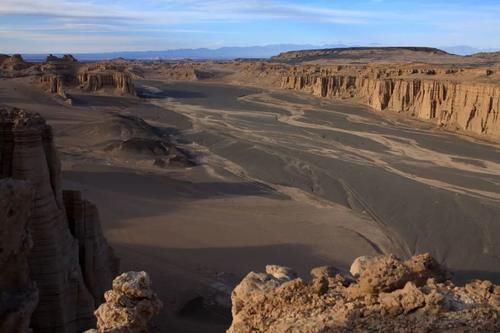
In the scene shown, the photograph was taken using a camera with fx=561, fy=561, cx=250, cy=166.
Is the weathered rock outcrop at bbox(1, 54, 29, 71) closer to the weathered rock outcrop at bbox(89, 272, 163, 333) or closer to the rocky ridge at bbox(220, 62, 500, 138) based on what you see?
the rocky ridge at bbox(220, 62, 500, 138)

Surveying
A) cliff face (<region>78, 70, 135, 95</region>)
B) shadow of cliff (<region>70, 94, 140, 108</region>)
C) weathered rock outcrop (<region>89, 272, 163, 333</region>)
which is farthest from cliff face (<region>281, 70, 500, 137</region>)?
weathered rock outcrop (<region>89, 272, 163, 333</region>)

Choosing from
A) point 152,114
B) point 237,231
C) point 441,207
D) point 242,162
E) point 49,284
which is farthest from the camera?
point 152,114

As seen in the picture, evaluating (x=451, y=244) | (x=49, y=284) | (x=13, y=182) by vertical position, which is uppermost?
(x=13, y=182)

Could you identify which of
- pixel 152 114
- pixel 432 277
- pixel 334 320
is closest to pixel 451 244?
pixel 432 277

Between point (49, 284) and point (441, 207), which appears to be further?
point (441, 207)

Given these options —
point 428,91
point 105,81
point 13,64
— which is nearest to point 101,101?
point 105,81

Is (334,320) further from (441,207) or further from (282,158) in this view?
(282,158)

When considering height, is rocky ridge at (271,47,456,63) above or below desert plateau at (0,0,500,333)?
above
